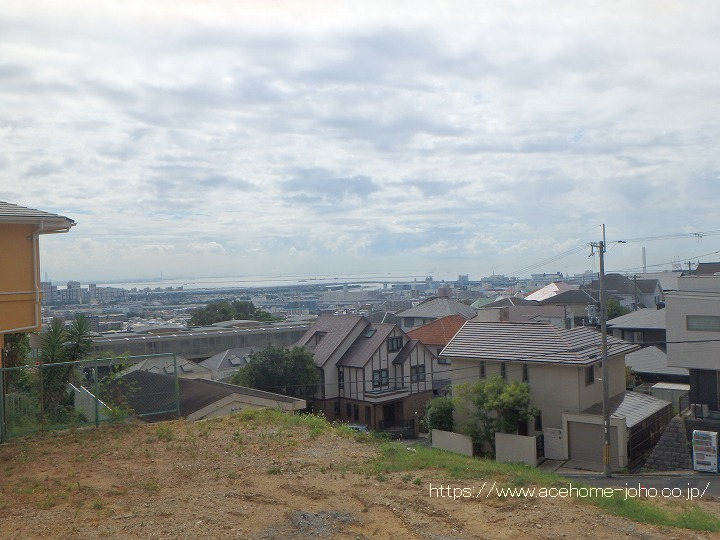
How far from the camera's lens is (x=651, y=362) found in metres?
33.2

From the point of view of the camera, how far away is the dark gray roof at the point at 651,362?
104 feet

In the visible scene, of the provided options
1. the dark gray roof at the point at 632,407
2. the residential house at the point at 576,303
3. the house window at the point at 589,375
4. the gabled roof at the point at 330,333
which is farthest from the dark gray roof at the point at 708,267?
the house window at the point at 589,375

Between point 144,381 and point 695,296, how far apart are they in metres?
20.0

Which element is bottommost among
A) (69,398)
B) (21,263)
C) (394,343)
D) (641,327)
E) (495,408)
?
(495,408)

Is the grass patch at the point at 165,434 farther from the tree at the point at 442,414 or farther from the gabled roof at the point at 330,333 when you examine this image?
the gabled roof at the point at 330,333

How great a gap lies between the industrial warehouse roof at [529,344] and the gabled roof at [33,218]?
16.9 metres

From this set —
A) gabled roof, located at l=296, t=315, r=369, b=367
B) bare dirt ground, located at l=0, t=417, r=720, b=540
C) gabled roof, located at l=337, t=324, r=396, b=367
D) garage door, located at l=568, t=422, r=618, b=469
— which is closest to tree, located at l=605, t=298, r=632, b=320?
gabled roof, located at l=337, t=324, r=396, b=367

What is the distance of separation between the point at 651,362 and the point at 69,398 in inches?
1162

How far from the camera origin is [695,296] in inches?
926

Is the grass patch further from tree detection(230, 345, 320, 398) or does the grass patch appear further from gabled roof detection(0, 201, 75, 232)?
tree detection(230, 345, 320, 398)

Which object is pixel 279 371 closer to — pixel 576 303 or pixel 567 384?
pixel 567 384

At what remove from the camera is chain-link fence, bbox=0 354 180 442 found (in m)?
11.0

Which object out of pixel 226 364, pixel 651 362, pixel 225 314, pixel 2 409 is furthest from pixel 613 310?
pixel 2 409

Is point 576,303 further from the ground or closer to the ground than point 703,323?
closer to the ground
